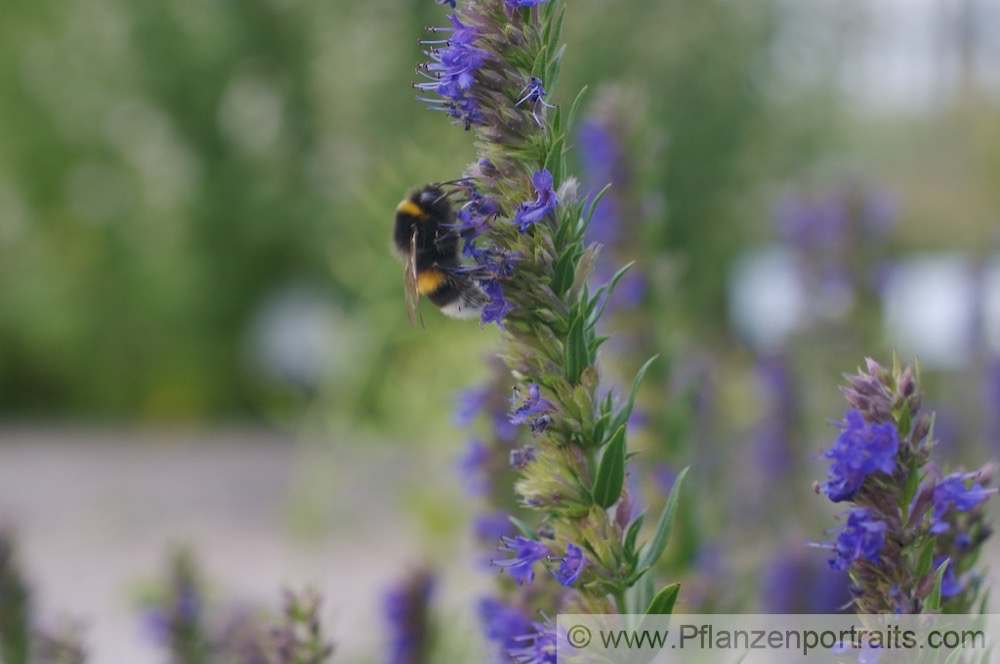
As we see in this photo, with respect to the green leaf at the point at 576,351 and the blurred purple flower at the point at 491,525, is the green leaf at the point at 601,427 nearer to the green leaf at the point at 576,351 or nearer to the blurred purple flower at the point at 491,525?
the green leaf at the point at 576,351

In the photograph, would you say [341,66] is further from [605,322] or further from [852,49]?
[605,322]

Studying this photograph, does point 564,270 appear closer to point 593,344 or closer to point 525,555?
point 593,344

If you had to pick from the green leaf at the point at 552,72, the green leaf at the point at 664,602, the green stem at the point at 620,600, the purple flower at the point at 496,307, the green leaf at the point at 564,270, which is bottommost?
the green stem at the point at 620,600

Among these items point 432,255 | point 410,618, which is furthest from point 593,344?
point 410,618

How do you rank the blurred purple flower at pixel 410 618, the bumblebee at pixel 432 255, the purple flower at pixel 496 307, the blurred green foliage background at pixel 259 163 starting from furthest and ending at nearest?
the blurred green foliage background at pixel 259 163, the blurred purple flower at pixel 410 618, the bumblebee at pixel 432 255, the purple flower at pixel 496 307

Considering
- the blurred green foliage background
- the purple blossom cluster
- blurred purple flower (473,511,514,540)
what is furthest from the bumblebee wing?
the blurred green foliage background
